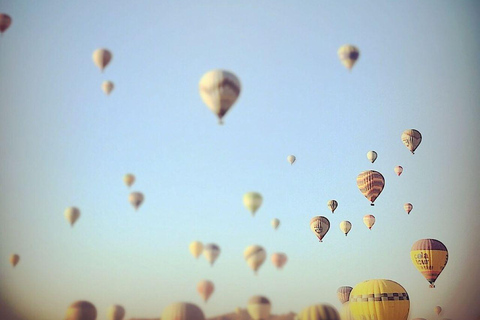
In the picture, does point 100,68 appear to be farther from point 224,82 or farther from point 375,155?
point 375,155

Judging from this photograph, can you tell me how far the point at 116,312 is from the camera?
38.8 m

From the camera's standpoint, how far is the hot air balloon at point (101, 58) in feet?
95.8

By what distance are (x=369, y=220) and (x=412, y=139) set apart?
6935 mm

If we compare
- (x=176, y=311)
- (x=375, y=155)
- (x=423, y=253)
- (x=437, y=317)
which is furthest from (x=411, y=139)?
(x=437, y=317)

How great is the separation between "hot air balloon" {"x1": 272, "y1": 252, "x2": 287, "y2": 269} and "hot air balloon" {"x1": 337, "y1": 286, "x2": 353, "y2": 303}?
16.7 feet

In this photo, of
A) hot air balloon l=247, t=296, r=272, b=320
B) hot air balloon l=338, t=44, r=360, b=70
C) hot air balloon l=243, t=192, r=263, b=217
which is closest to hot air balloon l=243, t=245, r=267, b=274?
hot air balloon l=247, t=296, r=272, b=320

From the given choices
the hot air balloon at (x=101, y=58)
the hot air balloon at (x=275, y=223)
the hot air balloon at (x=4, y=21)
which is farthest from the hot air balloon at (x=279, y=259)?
the hot air balloon at (x=4, y=21)

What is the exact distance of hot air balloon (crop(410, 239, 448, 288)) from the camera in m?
29.0

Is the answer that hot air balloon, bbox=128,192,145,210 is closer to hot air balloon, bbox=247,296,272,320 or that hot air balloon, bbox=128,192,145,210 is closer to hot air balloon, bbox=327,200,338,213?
hot air balloon, bbox=247,296,272,320

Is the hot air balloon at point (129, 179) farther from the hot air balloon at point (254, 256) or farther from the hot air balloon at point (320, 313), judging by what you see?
the hot air balloon at point (320, 313)

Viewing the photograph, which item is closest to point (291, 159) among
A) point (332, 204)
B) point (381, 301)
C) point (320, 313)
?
point (332, 204)

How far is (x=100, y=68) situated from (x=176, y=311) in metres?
13.7

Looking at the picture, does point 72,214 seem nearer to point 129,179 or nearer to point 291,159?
point 129,179

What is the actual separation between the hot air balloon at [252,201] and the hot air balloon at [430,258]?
29.8 ft
